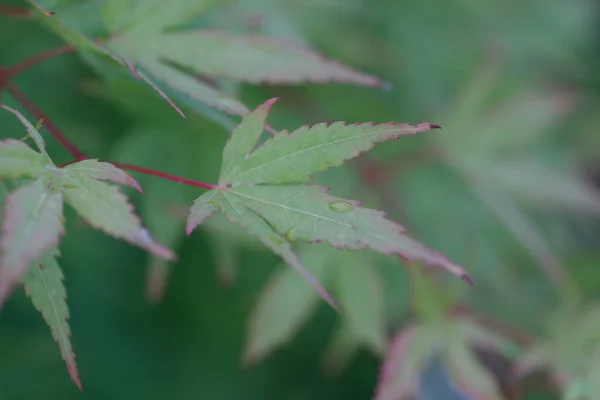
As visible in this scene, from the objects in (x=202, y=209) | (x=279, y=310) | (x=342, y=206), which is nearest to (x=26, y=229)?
(x=202, y=209)

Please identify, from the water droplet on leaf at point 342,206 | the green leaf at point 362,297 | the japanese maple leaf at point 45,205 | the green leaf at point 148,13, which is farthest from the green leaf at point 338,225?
the green leaf at point 362,297

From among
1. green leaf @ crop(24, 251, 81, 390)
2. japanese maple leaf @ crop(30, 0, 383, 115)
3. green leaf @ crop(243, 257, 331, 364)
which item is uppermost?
japanese maple leaf @ crop(30, 0, 383, 115)

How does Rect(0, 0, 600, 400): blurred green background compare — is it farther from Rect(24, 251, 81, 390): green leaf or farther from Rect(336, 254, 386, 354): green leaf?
Rect(24, 251, 81, 390): green leaf

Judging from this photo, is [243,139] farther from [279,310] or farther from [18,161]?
[279,310]

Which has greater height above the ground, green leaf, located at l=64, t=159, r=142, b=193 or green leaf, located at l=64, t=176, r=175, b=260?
green leaf, located at l=64, t=159, r=142, b=193

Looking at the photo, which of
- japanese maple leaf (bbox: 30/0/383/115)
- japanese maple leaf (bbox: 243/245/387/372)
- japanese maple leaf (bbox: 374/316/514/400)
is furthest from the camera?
japanese maple leaf (bbox: 243/245/387/372)

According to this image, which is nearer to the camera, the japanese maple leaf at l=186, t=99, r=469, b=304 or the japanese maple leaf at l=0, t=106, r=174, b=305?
the japanese maple leaf at l=0, t=106, r=174, b=305

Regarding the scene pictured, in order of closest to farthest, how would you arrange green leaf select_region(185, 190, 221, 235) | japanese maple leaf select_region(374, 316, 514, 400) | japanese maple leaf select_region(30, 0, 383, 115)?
Answer: green leaf select_region(185, 190, 221, 235)
japanese maple leaf select_region(30, 0, 383, 115)
japanese maple leaf select_region(374, 316, 514, 400)

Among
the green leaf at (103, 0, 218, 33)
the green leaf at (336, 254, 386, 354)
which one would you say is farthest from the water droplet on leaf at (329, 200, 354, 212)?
A: the green leaf at (336, 254, 386, 354)
